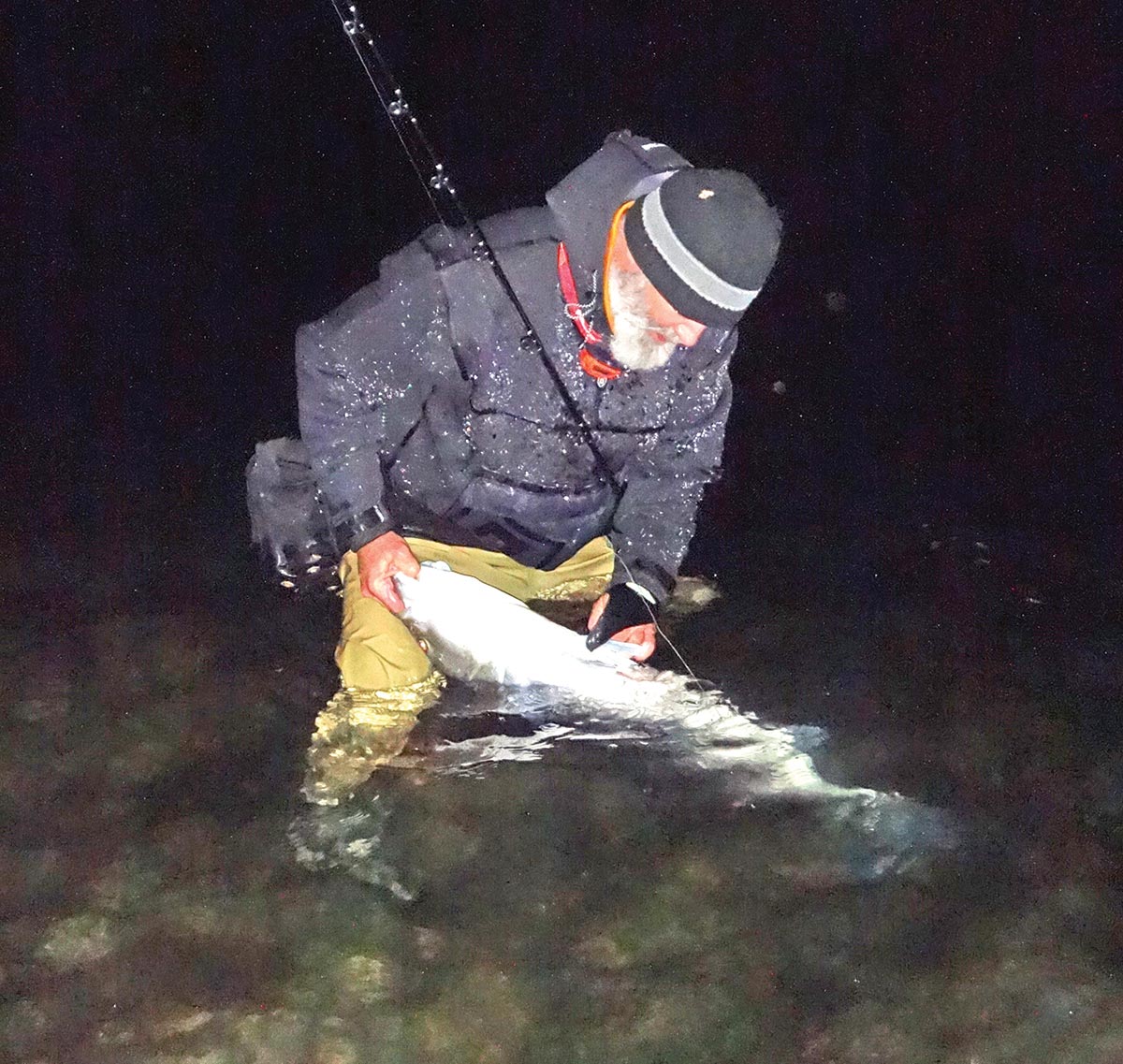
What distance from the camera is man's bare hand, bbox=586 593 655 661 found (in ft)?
10.8

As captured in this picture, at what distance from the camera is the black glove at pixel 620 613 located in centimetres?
Result: 325

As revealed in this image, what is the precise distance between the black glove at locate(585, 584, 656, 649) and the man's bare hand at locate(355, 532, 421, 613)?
0.48 meters

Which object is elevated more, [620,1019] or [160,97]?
[160,97]

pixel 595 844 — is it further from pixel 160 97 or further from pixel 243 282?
pixel 160 97

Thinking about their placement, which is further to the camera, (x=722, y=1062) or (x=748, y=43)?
(x=748, y=43)

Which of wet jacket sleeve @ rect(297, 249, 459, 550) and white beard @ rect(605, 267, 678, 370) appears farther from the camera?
wet jacket sleeve @ rect(297, 249, 459, 550)

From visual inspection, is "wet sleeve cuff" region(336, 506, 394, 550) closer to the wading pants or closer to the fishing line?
the wading pants

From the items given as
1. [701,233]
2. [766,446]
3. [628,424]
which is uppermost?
[701,233]

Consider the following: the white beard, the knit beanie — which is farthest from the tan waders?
the knit beanie

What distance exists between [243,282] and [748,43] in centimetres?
665

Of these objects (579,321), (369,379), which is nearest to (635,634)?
(579,321)

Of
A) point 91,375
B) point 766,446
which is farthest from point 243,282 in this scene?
point 766,446

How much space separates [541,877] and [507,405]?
1178 millimetres

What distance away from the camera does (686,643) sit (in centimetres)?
377
